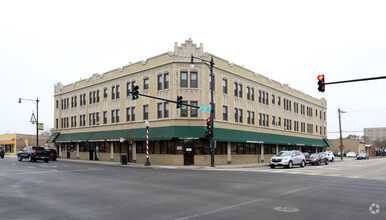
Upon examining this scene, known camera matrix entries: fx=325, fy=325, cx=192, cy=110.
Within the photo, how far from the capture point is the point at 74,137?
47469mm

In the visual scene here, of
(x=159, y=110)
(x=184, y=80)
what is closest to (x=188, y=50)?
(x=184, y=80)

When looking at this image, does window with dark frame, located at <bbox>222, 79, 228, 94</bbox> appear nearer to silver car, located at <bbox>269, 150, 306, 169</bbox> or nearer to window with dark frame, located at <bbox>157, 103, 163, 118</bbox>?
window with dark frame, located at <bbox>157, 103, 163, 118</bbox>

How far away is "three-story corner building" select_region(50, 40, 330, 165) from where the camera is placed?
33906 mm

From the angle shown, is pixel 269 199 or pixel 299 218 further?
pixel 269 199

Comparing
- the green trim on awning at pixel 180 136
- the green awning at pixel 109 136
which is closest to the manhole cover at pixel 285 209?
the green trim on awning at pixel 180 136

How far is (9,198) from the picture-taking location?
11219 millimetres

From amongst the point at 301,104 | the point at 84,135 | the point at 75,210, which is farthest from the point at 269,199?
the point at 301,104

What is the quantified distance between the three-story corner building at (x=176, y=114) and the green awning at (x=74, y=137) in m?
0.19

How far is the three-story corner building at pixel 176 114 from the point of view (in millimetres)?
33906

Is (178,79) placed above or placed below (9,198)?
above

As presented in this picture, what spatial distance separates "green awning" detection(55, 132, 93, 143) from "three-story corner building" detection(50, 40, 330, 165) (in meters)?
0.19

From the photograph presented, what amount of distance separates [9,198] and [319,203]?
10.3m

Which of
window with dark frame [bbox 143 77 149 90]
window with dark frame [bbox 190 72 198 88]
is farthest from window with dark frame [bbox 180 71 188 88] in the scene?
window with dark frame [bbox 143 77 149 90]

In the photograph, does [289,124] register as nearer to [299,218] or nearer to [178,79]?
[178,79]
